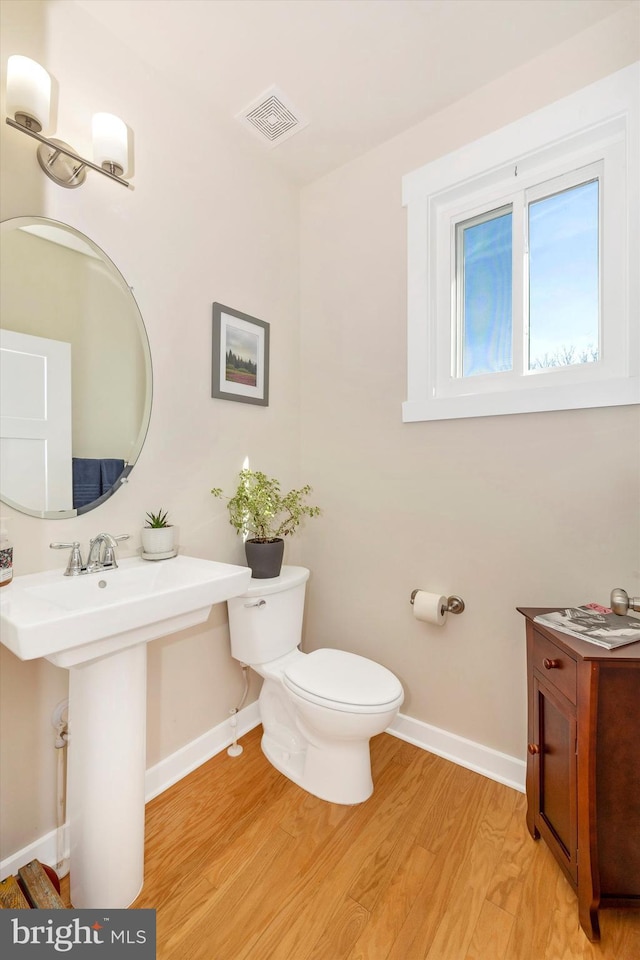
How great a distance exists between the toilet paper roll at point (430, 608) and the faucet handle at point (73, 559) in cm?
123

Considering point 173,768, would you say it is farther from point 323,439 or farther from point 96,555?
point 323,439

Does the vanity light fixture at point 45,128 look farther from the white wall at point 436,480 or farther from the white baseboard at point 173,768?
the white baseboard at point 173,768

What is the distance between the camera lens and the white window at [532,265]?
141 centimetres

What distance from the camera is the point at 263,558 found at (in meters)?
1.75

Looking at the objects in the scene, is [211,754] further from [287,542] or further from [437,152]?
[437,152]

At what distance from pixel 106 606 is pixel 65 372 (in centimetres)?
80

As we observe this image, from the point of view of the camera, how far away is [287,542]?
7.13ft

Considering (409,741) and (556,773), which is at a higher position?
(556,773)

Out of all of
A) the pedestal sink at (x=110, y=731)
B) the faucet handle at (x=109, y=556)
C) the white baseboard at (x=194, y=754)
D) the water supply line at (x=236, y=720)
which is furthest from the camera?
the water supply line at (x=236, y=720)

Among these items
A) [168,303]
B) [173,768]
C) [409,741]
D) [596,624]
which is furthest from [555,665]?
[168,303]

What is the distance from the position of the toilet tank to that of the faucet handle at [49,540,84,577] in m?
0.60

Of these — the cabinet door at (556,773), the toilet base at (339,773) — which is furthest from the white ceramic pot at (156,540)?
the cabinet door at (556,773)

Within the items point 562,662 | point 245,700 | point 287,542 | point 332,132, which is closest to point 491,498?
point 562,662

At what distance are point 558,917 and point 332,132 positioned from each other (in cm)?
285
